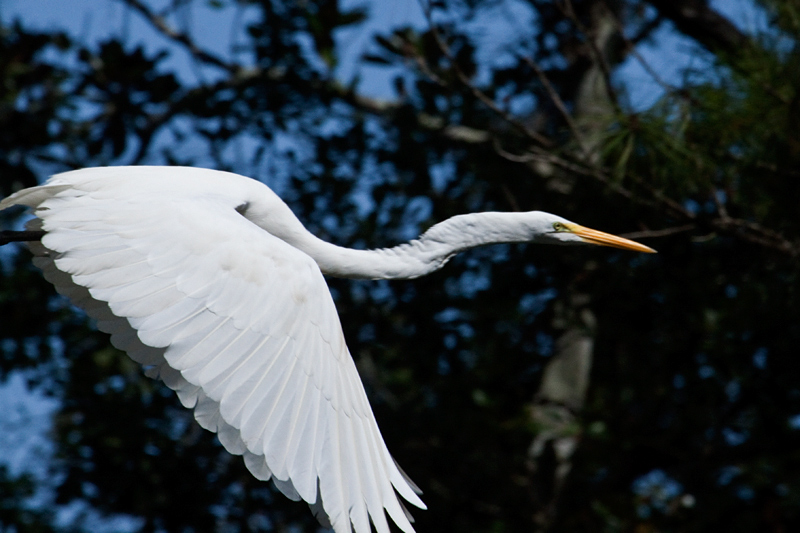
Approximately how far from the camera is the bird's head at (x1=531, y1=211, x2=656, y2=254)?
2.73 m

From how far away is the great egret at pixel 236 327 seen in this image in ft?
6.56

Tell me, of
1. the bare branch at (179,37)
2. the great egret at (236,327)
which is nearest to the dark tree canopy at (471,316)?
the bare branch at (179,37)

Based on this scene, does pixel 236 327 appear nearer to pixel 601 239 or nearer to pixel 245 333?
pixel 245 333

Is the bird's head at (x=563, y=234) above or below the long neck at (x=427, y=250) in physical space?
above

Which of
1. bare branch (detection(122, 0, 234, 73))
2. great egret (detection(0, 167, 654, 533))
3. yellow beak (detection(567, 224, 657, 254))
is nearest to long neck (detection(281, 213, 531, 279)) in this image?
yellow beak (detection(567, 224, 657, 254))

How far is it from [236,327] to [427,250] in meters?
0.77

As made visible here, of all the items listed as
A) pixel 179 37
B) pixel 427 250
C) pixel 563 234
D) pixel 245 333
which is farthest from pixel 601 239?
pixel 179 37

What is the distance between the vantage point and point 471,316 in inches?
175

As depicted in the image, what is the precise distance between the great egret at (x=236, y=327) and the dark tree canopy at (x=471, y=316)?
1.56m

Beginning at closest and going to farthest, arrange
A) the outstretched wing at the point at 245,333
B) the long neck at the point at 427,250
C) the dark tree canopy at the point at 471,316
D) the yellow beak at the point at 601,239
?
the outstretched wing at the point at 245,333
the long neck at the point at 427,250
the yellow beak at the point at 601,239
the dark tree canopy at the point at 471,316

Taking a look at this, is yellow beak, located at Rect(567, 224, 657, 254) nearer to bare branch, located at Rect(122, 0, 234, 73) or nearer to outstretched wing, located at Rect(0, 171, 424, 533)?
outstretched wing, located at Rect(0, 171, 424, 533)

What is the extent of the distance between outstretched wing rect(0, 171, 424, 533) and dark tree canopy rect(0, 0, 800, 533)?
1600 millimetres

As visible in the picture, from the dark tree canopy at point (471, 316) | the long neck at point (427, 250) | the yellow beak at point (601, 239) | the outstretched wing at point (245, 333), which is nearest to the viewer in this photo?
the outstretched wing at point (245, 333)

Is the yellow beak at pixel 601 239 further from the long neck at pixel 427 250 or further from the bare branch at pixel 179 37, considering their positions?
the bare branch at pixel 179 37
